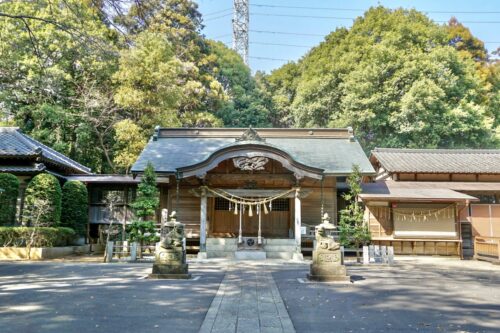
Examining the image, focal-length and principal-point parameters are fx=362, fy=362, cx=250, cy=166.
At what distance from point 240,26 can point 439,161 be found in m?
32.3

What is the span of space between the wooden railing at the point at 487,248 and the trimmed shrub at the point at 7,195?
19.7 meters

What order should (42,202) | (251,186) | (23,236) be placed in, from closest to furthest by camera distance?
(23,236) < (42,202) < (251,186)

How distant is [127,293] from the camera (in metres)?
7.38

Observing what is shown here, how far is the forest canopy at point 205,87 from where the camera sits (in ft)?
74.4

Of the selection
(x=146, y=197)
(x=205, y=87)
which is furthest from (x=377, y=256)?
(x=205, y=87)

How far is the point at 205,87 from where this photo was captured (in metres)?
29.7

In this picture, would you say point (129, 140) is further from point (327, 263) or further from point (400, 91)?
point (400, 91)

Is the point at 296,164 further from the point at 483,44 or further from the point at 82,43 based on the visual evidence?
the point at 483,44

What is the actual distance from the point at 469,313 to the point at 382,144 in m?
23.4

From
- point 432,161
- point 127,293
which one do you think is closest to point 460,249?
point 432,161

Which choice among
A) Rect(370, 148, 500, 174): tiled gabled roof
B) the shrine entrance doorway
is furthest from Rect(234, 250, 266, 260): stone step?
Rect(370, 148, 500, 174): tiled gabled roof

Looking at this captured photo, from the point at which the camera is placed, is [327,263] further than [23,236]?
No

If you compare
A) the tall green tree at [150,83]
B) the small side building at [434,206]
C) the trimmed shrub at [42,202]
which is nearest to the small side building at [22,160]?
the trimmed shrub at [42,202]

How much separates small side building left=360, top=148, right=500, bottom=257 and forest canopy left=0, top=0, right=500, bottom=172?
7479 mm
